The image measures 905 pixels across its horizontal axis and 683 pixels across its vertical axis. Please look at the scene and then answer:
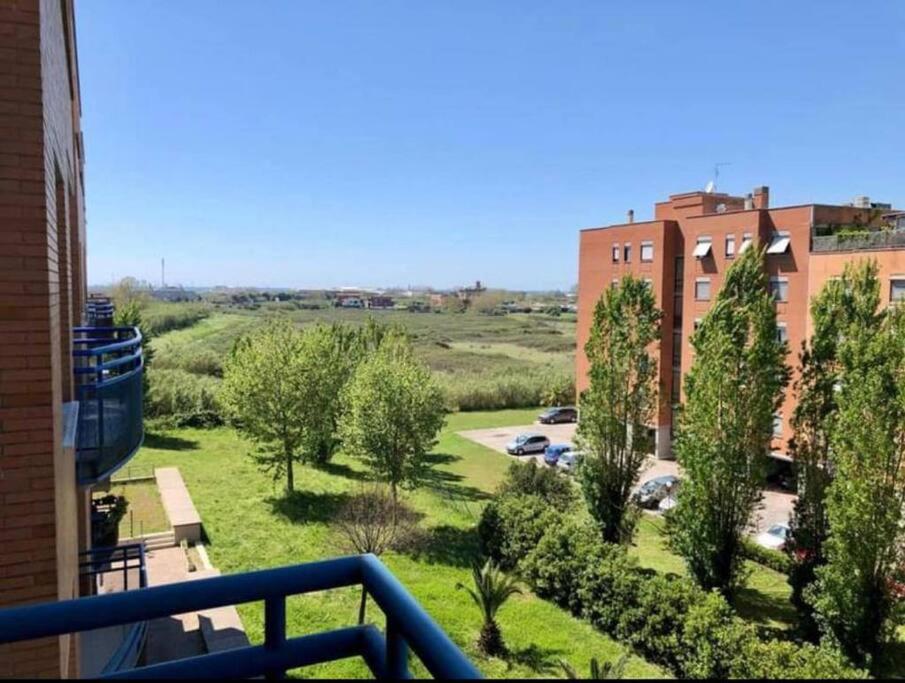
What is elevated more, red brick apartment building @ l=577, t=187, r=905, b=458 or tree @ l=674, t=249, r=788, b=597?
red brick apartment building @ l=577, t=187, r=905, b=458

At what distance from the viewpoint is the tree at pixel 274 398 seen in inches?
905

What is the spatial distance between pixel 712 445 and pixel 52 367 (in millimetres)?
14933

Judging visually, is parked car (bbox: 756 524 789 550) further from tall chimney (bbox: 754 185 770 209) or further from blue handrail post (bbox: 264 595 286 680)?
blue handrail post (bbox: 264 595 286 680)

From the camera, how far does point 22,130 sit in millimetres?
3588

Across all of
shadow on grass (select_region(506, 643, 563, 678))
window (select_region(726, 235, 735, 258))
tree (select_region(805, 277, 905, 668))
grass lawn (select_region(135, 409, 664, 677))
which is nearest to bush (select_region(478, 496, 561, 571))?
grass lawn (select_region(135, 409, 664, 677))

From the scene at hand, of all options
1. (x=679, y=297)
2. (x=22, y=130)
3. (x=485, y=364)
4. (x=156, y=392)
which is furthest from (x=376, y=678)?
(x=485, y=364)

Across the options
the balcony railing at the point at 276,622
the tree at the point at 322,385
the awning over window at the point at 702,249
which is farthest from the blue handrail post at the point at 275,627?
the awning over window at the point at 702,249

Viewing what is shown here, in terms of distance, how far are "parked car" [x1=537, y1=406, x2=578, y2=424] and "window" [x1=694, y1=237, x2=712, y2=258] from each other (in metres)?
14.6

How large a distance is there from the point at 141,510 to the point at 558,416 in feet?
83.3

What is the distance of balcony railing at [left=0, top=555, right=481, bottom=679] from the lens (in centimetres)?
145

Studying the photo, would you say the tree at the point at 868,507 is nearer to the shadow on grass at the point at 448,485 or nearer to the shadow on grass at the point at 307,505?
the shadow on grass at the point at 448,485

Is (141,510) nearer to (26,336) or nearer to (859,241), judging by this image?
(26,336)

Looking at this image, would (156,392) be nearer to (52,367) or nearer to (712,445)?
(712,445)

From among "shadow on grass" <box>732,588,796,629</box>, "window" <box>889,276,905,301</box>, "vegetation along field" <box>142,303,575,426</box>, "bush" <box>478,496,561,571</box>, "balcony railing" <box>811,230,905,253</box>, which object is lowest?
"shadow on grass" <box>732,588,796,629</box>
